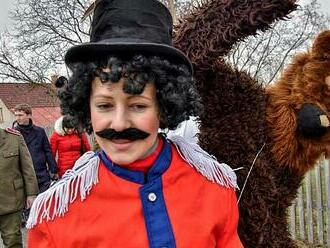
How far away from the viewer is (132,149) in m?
1.60

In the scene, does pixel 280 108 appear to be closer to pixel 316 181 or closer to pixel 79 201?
pixel 79 201

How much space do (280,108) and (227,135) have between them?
0.27 meters

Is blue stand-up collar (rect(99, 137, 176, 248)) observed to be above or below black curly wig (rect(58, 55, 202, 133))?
below

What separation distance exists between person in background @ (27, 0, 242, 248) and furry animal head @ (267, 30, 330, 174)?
1.74 feet

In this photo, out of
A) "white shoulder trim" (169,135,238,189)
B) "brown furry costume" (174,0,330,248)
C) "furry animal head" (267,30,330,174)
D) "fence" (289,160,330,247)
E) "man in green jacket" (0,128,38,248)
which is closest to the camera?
"white shoulder trim" (169,135,238,189)

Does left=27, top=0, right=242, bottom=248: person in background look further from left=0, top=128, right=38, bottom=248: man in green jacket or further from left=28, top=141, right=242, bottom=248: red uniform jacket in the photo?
left=0, top=128, right=38, bottom=248: man in green jacket

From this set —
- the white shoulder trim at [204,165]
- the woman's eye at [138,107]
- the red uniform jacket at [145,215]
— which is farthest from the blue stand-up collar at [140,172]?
the woman's eye at [138,107]

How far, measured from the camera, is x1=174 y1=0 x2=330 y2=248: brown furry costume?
1.97 meters

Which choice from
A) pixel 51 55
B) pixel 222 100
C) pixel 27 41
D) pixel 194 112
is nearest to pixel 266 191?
pixel 222 100

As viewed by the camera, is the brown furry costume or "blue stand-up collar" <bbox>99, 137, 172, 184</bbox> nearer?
"blue stand-up collar" <bbox>99, 137, 172, 184</bbox>

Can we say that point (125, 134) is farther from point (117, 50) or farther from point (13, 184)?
point (13, 184)

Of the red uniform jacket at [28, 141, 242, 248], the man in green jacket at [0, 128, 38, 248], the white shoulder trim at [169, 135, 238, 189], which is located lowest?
the man in green jacket at [0, 128, 38, 248]

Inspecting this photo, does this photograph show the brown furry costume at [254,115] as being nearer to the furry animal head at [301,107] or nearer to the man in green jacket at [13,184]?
the furry animal head at [301,107]

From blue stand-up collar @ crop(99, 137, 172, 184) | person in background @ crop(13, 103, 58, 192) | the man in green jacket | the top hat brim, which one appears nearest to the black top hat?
the top hat brim
